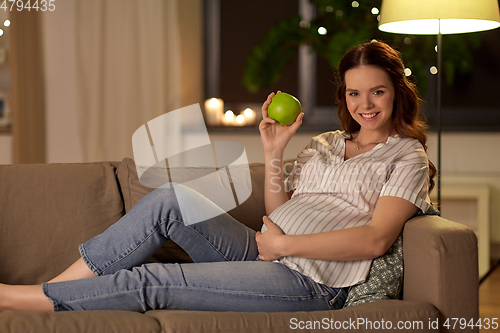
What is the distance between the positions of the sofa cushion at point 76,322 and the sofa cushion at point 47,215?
42cm

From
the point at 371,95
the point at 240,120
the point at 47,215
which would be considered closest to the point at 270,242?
the point at 371,95

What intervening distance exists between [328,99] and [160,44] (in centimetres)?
123

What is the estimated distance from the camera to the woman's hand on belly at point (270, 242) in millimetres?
1319

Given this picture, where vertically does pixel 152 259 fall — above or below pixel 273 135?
below

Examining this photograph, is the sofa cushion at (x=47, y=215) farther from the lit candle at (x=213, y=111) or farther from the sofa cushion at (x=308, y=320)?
the lit candle at (x=213, y=111)

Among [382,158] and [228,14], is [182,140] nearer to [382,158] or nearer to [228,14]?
[228,14]

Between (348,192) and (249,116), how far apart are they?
2.09 m

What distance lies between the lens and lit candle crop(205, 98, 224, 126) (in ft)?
11.2

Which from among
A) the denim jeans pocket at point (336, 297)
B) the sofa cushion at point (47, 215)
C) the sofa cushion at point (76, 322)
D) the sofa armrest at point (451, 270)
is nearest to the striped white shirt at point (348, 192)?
the denim jeans pocket at point (336, 297)

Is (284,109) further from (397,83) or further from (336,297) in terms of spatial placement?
(336,297)

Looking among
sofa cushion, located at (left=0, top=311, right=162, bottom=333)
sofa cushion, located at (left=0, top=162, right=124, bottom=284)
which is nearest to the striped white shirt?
sofa cushion, located at (left=0, top=311, right=162, bottom=333)

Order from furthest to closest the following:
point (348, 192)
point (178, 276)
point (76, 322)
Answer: point (348, 192)
point (178, 276)
point (76, 322)

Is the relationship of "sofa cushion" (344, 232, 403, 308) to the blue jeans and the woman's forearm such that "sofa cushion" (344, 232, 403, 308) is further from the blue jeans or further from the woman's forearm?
the woman's forearm

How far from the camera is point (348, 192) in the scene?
140 cm
